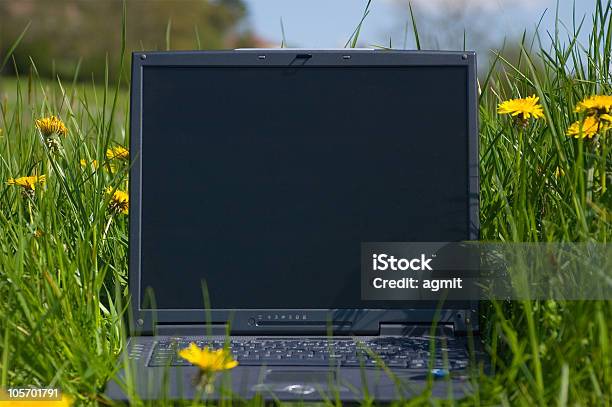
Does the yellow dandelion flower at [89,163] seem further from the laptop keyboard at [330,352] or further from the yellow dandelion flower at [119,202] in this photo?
the laptop keyboard at [330,352]

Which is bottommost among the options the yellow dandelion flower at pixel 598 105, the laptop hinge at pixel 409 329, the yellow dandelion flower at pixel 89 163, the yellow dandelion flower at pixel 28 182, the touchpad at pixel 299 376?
the touchpad at pixel 299 376

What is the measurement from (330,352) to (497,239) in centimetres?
56

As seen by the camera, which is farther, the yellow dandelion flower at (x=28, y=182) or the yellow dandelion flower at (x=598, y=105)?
the yellow dandelion flower at (x=28, y=182)

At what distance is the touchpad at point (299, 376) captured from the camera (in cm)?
166

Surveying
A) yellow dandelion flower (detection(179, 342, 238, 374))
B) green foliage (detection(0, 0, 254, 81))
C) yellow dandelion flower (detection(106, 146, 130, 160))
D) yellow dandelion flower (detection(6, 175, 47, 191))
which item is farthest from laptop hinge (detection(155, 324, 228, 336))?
green foliage (detection(0, 0, 254, 81))

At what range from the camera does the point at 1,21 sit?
3228 centimetres

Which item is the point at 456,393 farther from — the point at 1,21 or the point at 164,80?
the point at 1,21

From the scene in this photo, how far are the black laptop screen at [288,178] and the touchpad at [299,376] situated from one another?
0.26 meters

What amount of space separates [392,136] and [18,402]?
949 mm

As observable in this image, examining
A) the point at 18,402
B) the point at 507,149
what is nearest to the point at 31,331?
the point at 18,402

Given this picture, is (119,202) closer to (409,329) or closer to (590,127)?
(409,329)

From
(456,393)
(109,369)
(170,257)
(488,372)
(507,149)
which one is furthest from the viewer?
(507,149)

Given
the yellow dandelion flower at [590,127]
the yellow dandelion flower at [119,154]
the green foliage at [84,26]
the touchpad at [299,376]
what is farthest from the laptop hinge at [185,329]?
the green foliage at [84,26]

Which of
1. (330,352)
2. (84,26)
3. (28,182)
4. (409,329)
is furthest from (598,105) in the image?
(84,26)
